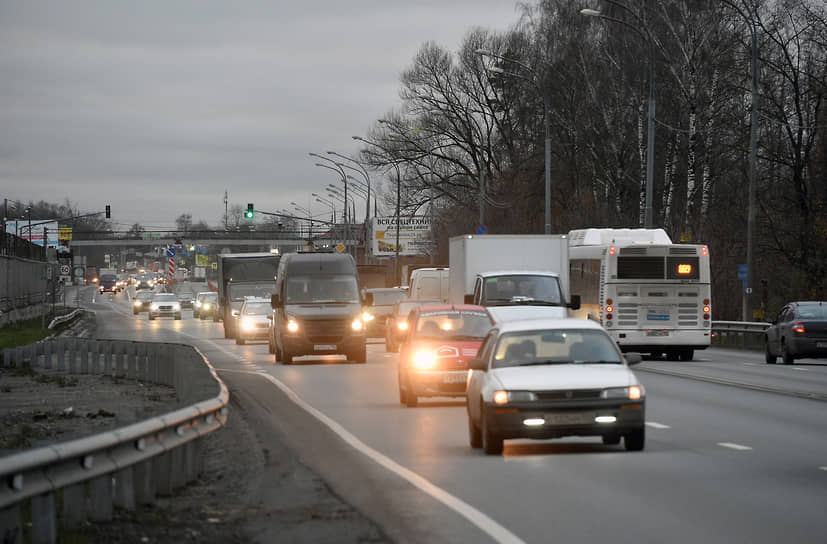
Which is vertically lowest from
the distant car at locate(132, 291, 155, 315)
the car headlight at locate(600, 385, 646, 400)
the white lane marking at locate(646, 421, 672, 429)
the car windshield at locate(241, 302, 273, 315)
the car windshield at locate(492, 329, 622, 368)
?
the white lane marking at locate(646, 421, 672, 429)

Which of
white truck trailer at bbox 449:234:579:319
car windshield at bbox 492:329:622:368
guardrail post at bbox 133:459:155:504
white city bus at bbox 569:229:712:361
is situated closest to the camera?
guardrail post at bbox 133:459:155:504

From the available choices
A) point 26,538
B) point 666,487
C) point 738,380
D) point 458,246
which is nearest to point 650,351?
point 458,246

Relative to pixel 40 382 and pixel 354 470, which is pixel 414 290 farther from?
pixel 354 470

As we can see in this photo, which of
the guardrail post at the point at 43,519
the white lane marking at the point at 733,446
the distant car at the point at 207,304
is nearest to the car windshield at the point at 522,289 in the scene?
the white lane marking at the point at 733,446

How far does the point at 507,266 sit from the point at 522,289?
2706 millimetres

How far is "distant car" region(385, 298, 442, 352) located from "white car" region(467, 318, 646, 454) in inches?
892

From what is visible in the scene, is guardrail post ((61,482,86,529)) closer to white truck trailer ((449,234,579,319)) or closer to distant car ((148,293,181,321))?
white truck trailer ((449,234,579,319))

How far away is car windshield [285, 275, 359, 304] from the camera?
36156 mm

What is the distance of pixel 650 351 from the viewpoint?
133 ft

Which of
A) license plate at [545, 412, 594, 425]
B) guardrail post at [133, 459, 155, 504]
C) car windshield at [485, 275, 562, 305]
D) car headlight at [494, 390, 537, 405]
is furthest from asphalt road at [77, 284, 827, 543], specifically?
car windshield at [485, 275, 562, 305]

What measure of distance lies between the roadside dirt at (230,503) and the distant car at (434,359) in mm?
2437

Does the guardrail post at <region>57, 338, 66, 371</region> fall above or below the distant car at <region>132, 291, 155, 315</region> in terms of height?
below

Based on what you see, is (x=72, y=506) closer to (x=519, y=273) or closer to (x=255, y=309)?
(x=519, y=273)

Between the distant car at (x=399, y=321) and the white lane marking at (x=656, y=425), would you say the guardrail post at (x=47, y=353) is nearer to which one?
the distant car at (x=399, y=321)
